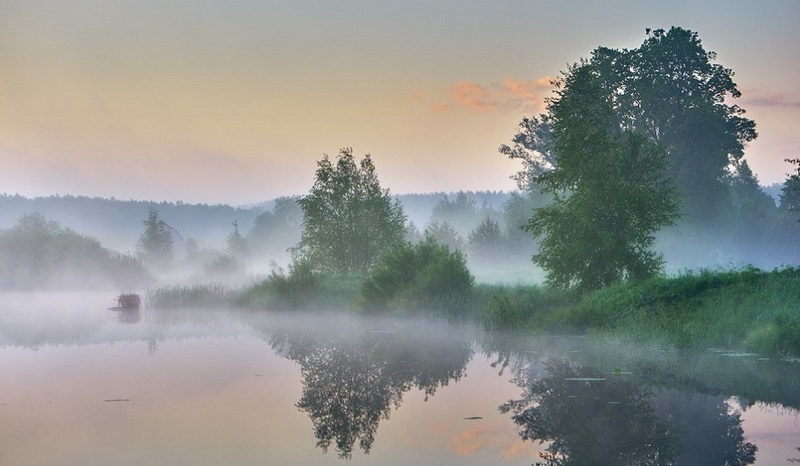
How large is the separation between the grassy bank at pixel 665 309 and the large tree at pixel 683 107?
32326mm

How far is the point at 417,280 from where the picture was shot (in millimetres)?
37281

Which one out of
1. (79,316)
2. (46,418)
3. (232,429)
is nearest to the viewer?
(232,429)

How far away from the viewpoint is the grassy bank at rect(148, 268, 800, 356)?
23453 millimetres

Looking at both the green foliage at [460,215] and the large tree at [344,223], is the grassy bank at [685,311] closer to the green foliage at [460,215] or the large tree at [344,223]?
the large tree at [344,223]

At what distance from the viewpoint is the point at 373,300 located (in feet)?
130

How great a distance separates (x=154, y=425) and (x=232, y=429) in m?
1.51

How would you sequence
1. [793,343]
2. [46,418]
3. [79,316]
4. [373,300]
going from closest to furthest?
[46,418] < [793,343] < [373,300] < [79,316]

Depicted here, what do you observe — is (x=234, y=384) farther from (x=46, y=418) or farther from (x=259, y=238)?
(x=259, y=238)

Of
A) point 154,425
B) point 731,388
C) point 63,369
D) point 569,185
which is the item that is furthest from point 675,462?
point 569,185

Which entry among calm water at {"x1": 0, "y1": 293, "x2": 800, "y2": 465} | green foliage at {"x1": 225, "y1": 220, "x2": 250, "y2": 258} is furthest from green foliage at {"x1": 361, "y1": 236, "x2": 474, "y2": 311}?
green foliage at {"x1": 225, "y1": 220, "x2": 250, "y2": 258}

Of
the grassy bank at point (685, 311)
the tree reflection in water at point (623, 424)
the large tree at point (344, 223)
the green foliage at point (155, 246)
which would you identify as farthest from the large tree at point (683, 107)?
the green foliage at point (155, 246)

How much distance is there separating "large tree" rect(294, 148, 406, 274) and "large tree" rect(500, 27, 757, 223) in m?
14.7

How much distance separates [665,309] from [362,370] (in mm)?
11389

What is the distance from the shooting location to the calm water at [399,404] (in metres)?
12.4
